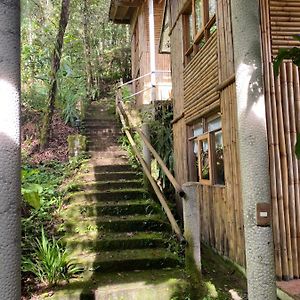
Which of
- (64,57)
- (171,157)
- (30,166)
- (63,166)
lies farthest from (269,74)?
(64,57)

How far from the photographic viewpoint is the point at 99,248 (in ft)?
14.9

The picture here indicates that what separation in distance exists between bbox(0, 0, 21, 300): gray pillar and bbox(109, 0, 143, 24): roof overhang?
39.2ft

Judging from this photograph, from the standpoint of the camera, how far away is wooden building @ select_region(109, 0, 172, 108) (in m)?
10.5

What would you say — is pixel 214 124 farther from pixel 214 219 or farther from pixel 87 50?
pixel 87 50

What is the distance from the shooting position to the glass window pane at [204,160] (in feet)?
19.4

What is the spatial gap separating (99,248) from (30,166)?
14.9 ft

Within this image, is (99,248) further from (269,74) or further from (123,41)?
(123,41)

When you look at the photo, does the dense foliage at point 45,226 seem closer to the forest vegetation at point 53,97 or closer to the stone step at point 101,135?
the forest vegetation at point 53,97

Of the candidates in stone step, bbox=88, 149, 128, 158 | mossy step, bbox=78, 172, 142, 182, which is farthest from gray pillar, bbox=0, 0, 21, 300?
stone step, bbox=88, 149, 128, 158

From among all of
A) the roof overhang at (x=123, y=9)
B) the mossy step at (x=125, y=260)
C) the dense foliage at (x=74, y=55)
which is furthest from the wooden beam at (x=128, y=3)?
the mossy step at (x=125, y=260)

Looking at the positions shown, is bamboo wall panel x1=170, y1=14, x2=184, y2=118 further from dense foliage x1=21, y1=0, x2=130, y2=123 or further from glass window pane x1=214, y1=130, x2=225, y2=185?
dense foliage x1=21, y1=0, x2=130, y2=123

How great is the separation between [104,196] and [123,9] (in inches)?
402

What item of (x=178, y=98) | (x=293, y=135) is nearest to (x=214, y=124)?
(x=293, y=135)

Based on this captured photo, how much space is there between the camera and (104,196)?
5.74 meters
